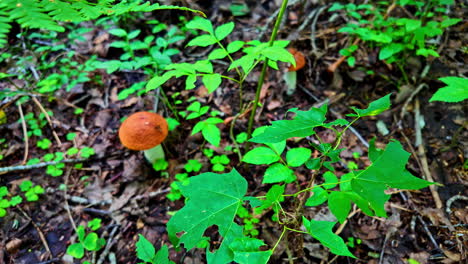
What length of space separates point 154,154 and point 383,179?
2.47m

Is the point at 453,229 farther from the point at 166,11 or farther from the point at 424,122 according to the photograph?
the point at 166,11

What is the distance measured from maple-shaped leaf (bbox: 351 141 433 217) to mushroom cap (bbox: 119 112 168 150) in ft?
6.55

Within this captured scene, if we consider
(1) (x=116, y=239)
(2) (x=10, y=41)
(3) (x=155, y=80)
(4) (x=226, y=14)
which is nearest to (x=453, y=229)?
(3) (x=155, y=80)

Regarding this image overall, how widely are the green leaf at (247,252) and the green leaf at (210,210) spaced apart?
0.06m

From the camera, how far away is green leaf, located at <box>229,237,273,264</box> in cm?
133

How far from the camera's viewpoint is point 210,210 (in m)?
1.45

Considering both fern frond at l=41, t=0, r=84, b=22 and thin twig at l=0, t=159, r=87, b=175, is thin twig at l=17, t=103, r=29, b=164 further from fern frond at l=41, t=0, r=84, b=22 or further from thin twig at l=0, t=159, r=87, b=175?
fern frond at l=41, t=0, r=84, b=22

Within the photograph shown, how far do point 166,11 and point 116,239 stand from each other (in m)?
3.67

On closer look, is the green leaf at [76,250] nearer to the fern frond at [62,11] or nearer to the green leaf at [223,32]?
the fern frond at [62,11]

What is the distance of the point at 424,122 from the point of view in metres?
3.09

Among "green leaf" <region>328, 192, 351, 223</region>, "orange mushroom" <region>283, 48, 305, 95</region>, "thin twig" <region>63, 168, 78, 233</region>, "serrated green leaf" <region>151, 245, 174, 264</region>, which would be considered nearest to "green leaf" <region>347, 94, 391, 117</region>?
"green leaf" <region>328, 192, 351, 223</region>

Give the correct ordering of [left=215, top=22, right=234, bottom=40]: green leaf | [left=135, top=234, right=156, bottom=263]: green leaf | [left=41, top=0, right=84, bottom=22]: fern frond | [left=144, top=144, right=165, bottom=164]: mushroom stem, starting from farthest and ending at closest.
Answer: [left=144, top=144, right=165, bottom=164]: mushroom stem → [left=215, top=22, right=234, bottom=40]: green leaf → [left=135, top=234, right=156, bottom=263]: green leaf → [left=41, top=0, right=84, bottom=22]: fern frond

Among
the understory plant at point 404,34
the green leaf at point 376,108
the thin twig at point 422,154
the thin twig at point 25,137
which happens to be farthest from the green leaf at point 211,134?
the thin twig at point 25,137

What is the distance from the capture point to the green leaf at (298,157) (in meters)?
1.97
